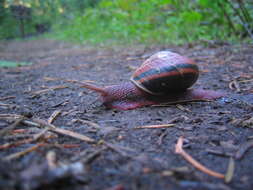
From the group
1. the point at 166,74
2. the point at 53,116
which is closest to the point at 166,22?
the point at 166,74

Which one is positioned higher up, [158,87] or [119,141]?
[158,87]

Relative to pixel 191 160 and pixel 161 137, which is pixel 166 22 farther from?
pixel 191 160

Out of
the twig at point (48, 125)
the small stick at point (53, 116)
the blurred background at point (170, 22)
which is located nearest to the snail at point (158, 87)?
the small stick at point (53, 116)

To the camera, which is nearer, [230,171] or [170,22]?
[230,171]

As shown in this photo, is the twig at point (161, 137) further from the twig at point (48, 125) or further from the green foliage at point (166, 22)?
the green foliage at point (166, 22)

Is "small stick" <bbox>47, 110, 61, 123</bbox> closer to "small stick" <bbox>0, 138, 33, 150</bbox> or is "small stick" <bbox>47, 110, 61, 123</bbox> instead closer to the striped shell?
"small stick" <bbox>0, 138, 33, 150</bbox>

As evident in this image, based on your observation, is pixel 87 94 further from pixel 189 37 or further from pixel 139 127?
pixel 189 37

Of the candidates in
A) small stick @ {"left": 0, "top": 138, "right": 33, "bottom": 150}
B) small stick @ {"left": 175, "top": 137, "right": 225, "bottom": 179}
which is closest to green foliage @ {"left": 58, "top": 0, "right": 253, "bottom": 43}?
small stick @ {"left": 175, "top": 137, "right": 225, "bottom": 179}
